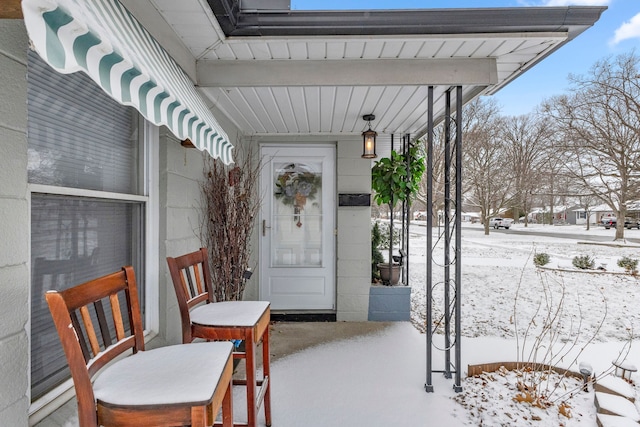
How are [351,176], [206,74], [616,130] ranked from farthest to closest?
1. [616,130]
2. [351,176]
3. [206,74]

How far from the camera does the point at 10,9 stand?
83cm

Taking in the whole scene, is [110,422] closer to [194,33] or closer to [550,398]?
[194,33]

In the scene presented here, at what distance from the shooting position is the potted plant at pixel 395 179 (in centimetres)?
408

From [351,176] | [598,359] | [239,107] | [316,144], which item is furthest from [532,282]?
[239,107]

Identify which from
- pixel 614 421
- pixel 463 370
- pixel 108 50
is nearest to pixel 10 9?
pixel 108 50

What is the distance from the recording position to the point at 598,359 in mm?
3045

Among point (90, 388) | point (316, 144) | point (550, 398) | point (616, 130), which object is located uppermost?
point (616, 130)

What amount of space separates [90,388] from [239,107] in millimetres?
2652

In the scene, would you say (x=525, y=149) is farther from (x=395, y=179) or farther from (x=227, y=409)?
(x=227, y=409)

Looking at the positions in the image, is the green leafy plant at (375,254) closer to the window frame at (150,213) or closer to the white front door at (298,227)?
the white front door at (298,227)

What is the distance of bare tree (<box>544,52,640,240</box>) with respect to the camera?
1030cm

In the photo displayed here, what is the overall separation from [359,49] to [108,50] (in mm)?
1614

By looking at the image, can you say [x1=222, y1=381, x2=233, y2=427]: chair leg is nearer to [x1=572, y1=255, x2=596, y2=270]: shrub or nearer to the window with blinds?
the window with blinds

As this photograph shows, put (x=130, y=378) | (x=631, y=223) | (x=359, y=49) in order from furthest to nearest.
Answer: (x=631, y=223) → (x=359, y=49) → (x=130, y=378)
